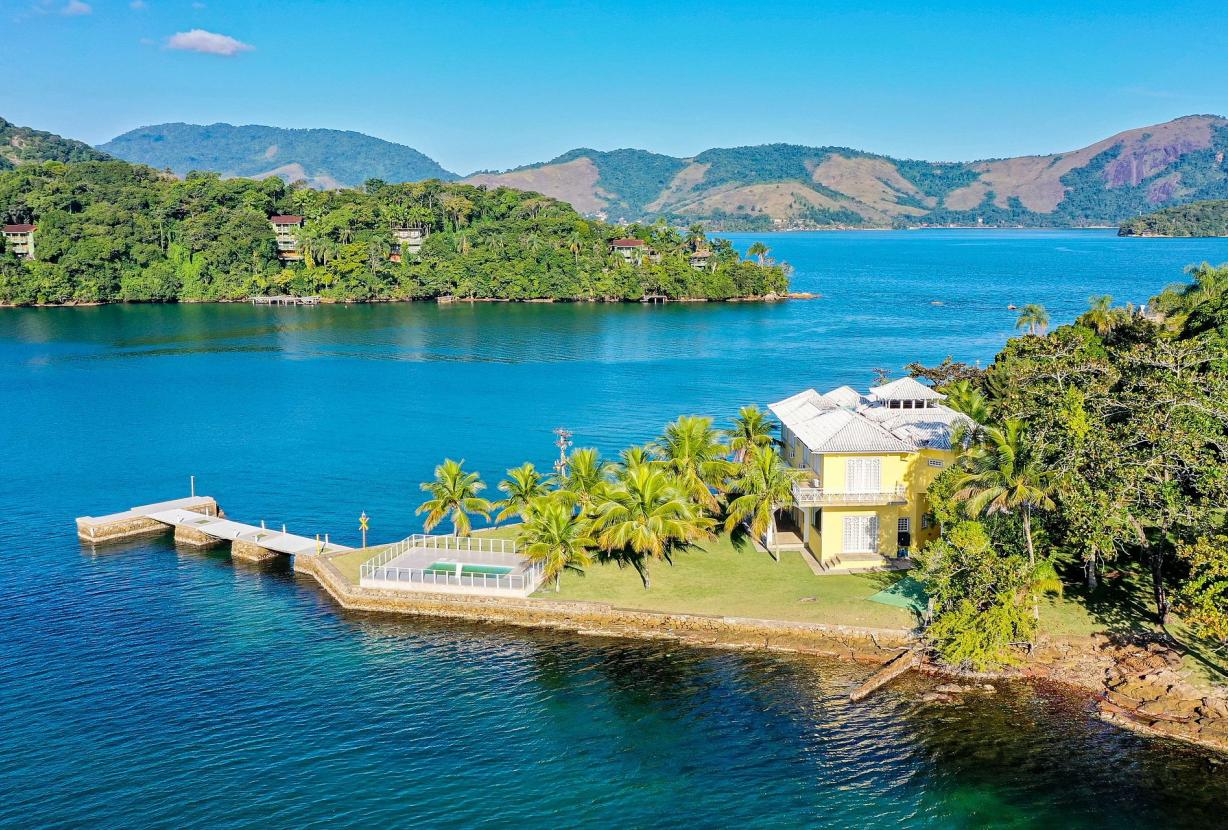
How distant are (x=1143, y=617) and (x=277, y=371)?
283ft

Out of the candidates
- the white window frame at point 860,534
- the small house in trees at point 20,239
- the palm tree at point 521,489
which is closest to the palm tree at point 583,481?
the palm tree at point 521,489

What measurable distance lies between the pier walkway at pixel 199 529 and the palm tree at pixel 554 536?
37.3 feet

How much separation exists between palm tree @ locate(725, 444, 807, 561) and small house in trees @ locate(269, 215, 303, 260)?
6007 inches

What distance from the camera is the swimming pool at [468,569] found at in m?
38.7

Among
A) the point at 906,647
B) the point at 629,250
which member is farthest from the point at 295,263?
the point at 906,647

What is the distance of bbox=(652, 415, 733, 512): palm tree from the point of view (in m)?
39.9

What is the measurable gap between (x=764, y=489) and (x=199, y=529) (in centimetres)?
2786

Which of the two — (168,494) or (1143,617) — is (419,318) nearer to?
(168,494)

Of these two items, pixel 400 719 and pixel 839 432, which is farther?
pixel 839 432

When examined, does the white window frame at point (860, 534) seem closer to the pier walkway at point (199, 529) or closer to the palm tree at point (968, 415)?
the palm tree at point (968, 415)

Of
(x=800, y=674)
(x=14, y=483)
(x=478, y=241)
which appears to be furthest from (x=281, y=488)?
(x=478, y=241)

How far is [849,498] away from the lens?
3778 cm

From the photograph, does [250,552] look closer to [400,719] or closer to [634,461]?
[400,719]

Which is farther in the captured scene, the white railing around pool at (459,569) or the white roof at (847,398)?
the white roof at (847,398)
